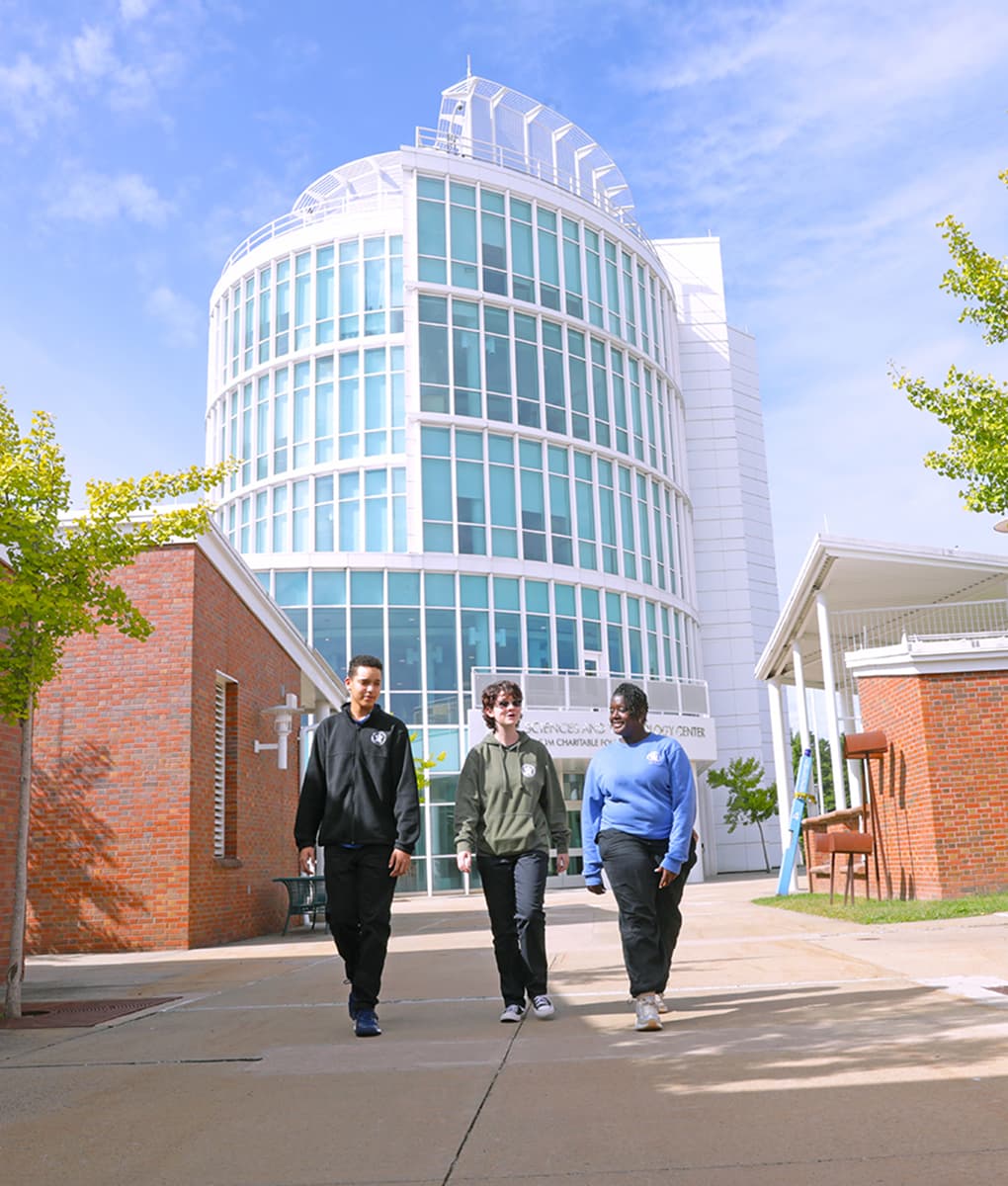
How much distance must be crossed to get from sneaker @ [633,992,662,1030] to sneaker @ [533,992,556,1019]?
71cm

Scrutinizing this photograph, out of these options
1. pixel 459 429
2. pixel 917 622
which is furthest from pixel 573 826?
pixel 917 622

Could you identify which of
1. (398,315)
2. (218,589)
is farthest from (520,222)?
(218,589)

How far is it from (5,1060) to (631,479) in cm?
3715

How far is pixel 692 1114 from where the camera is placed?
402 centimetres

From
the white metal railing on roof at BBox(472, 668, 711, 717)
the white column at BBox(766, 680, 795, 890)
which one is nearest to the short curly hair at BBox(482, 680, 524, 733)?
the white column at BBox(766, 680, 795, 890)

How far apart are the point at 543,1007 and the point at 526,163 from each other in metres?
39.0

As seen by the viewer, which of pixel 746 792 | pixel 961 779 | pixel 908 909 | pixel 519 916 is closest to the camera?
pixel 519 916

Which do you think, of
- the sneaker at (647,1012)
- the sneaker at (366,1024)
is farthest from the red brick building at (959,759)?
the sneaker at (366,1024)

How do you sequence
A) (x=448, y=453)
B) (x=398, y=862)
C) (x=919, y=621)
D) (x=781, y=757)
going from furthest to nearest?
(x=448, y=453), (x=781, y=757), (x=919, y=621), (x=398, y=862)

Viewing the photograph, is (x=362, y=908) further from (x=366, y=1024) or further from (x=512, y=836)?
(x=512, y=836)

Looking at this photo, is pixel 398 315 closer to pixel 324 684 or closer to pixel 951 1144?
pixel 324 684

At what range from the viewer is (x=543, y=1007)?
22.0 ft

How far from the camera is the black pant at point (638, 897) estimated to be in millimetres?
6164

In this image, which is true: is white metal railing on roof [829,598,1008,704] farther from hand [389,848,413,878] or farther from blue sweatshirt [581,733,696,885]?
hand [389,848,413,878]
